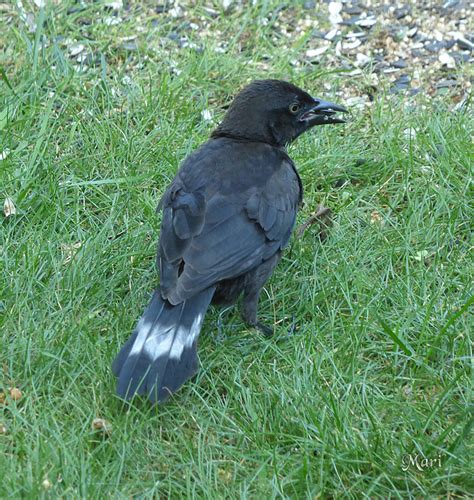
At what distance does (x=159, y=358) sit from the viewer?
15.0 ft

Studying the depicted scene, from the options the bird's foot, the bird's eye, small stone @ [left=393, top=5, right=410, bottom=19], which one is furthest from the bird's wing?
small stone @ [left=393, top=5, right=410, bottom=19]

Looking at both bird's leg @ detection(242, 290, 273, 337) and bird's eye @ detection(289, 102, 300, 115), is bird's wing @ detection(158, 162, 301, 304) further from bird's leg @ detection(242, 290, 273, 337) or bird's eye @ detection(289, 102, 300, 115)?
bird's eye @ detection(289, 102, 300, 115)

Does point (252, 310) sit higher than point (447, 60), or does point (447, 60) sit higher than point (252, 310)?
point (252, 310)

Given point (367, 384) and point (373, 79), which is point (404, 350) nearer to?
point (367, 384)

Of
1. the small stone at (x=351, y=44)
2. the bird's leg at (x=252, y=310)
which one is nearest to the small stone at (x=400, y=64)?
the small stone at (x=351, y=44)

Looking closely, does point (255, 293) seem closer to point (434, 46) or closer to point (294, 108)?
point (294, 108)

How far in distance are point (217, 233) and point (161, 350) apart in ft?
2.32

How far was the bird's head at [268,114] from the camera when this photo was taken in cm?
570

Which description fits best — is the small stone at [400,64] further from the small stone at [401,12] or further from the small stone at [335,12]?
the small stone at [335,12]

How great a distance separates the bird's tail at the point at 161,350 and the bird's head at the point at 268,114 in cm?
123

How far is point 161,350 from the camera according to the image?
15.1 feet

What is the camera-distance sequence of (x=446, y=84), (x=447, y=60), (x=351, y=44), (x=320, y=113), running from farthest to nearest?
1. (x=351, y=44)
2. (x=447, y=60)
3. (x=446, y=84)
4. (x=320, y=113)

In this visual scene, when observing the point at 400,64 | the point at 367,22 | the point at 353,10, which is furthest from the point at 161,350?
the point at 353,10

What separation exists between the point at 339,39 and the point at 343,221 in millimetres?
2057
